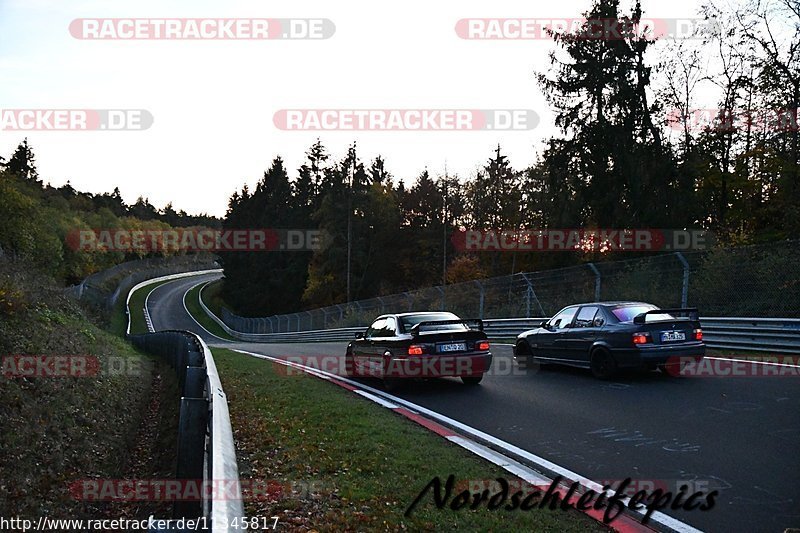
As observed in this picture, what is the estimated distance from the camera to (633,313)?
443 inches

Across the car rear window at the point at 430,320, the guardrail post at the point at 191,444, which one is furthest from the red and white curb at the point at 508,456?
the guardrail post at the point at 191,444

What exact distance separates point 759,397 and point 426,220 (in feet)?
200

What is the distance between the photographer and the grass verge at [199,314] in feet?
211

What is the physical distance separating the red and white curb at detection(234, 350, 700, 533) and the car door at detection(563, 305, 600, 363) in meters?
3.62

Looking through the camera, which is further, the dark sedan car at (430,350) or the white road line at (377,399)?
the dark sedan car at (430,350)

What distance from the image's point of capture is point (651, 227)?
30359mm

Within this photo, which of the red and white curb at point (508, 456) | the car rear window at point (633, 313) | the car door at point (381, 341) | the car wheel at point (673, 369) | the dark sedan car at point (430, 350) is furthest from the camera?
the car door at point (381, 341)

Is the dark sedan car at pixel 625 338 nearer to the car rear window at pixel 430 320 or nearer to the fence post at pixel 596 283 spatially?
the car rear window at pixel 430 320

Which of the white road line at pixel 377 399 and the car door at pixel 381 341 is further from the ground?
the car door at pixel 381 341

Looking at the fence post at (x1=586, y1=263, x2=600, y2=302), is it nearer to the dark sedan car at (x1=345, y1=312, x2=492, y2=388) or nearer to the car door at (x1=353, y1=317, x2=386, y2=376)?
the dark sedan car at (x1=345, y1=312, x2=492, y2=388)

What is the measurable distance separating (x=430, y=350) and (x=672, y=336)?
4.14 m

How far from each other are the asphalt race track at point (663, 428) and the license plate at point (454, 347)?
76 centimetres

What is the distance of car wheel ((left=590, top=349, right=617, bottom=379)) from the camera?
11.1 m

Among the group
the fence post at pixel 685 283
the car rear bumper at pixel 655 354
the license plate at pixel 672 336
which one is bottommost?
the car rear bumper at pixel 655 354
